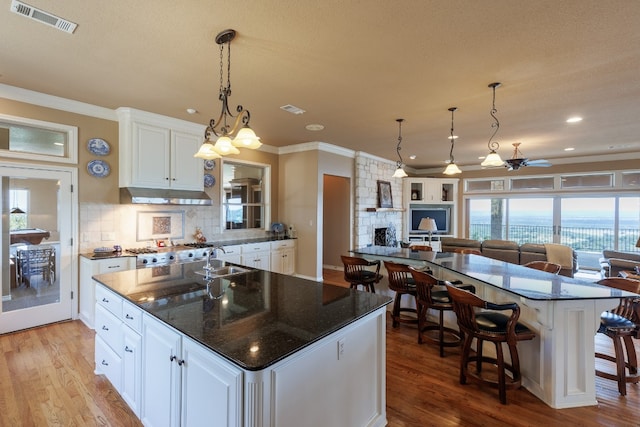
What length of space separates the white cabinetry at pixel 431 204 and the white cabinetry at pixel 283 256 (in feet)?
13.4

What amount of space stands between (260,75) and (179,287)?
2.13m

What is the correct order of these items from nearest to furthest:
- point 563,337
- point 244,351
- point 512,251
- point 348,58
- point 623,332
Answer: point 244,351
point 563,337
point 623,332
point 348,58
point 512,251

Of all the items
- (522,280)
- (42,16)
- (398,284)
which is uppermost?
(42,16)

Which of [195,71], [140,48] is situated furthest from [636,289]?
[140,48]

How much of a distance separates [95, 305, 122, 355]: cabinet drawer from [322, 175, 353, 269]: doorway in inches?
203

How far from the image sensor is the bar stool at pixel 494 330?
2312 mm

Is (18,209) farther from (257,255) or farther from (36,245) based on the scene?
(257,255)

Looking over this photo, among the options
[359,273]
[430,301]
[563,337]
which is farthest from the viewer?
[359,273]

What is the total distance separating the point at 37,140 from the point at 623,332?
638 centimetres

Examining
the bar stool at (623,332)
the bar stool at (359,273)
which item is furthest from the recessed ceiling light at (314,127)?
the bar stool at (623,332)

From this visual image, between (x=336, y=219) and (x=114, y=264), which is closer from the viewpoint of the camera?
(x=114, y=264)

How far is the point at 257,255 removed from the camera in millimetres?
5480

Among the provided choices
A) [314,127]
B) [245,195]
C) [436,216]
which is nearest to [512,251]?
[436,216]

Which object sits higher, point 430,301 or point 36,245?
point 36,245
